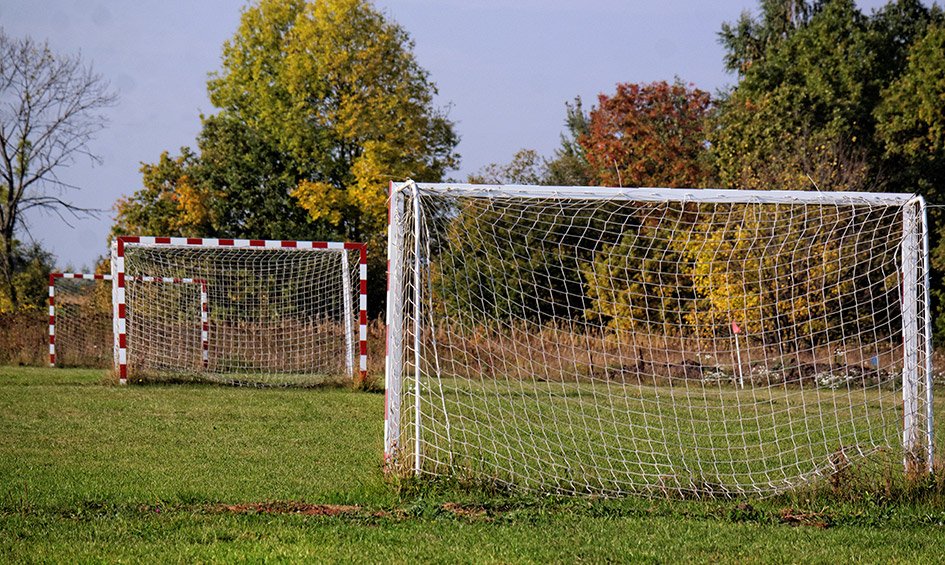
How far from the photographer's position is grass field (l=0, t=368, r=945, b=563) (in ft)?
17.7

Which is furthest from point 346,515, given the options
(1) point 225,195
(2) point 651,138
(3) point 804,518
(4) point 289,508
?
(2) point 651,138

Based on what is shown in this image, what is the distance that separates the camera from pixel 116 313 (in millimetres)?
15672

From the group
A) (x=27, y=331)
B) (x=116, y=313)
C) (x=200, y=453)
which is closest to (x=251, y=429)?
(x=200, y=453)

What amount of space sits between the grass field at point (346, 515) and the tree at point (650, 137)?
29.4 metres

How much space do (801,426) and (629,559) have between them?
26.6 ft

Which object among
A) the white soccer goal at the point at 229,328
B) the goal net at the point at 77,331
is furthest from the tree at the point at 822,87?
the goal net at the point at 77,331

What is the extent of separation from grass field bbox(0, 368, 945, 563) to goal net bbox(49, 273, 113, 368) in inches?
458

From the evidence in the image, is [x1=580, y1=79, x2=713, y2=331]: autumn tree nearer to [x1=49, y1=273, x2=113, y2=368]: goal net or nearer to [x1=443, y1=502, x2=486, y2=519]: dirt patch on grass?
[x1=49, y1=273, x2=113, y2=368]: goal net

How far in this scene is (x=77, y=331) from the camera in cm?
2273

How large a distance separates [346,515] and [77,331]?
1833 centimetres

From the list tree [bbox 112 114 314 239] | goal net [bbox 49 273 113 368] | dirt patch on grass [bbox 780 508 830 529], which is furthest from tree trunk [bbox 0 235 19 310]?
dirt patch on grass [bbox 780 508 830 529]

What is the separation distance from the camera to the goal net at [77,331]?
20547 mm

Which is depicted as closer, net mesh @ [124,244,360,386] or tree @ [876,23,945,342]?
net mesh @ [124,244,360,386]

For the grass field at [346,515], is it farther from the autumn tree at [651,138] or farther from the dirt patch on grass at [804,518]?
the autumn tree at [651,138]
